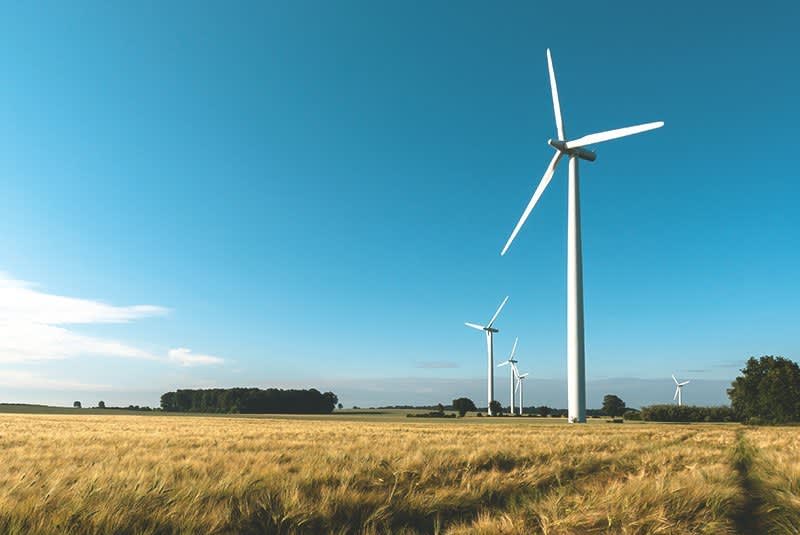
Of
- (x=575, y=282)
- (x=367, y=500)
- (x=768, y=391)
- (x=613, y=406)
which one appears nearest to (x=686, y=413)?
(x=768, y=391)

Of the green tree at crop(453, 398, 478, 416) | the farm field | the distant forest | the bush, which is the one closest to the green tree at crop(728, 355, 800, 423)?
the bush

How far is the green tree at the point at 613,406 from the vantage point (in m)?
144

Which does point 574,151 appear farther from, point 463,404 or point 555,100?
point 463,404

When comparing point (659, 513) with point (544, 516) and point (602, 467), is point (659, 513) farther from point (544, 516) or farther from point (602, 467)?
point (602, 467)

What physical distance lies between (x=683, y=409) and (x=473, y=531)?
381 feet

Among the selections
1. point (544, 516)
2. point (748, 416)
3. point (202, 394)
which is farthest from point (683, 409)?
point (202, 394)

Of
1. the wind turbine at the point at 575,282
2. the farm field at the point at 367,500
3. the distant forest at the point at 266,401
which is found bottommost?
the distant forest at the point at 266,401

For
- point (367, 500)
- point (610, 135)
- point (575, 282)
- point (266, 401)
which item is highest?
point (610, 135)

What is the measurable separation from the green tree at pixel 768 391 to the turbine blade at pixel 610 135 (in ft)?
173

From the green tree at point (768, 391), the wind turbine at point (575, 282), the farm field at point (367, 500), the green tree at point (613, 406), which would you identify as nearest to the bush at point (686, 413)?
the green tree at point (768, 391)

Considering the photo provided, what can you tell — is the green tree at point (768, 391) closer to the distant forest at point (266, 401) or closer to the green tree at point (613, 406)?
the green tree at point (613, 406)

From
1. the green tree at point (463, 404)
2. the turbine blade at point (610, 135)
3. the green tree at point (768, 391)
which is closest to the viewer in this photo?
the turbine blade at point (610, 135)

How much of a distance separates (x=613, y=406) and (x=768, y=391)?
65098mm

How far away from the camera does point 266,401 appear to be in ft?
460
